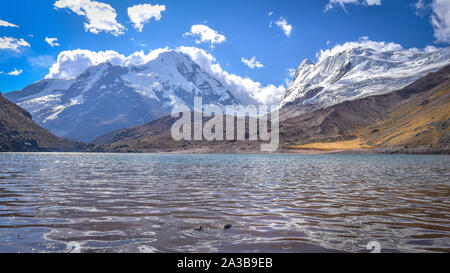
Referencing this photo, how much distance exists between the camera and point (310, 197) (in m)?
20.7

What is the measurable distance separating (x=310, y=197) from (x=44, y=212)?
16682 millimetres

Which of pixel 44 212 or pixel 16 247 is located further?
pixel 44 212

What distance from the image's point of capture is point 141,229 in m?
11.8

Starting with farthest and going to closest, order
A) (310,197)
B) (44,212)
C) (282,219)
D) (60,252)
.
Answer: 1. (310,197)
2. (44,212)
3. (282,219)
4. (60,252)

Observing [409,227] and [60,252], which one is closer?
[60,252]

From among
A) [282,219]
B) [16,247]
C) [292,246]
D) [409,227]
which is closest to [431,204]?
[409,227]

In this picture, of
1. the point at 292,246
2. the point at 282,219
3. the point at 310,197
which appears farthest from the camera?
the point at 310,197
